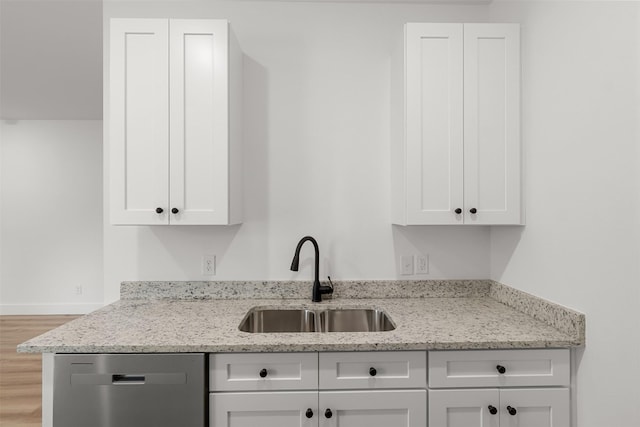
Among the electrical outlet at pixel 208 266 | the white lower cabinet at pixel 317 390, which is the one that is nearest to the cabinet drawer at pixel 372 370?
the white lower cabinet at pixel 317 390

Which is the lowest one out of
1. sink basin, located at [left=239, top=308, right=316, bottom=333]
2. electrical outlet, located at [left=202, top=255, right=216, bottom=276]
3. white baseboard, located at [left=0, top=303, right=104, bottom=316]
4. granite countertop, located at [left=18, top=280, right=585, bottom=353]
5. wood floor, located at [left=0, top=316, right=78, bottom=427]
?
wood floor, located at [left=0, top=316, right=78, bottom=427]

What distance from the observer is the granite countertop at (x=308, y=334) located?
4.61 feet

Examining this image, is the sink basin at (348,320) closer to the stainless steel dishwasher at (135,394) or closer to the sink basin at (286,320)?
the sink basin at (286,320)

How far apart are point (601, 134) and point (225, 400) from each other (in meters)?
1.64

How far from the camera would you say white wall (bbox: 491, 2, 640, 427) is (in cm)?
A: 122

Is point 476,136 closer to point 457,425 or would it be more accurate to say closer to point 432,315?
point 432,315

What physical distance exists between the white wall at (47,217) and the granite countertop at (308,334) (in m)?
3.81

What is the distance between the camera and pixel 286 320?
1987mm

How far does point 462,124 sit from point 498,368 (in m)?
1.07

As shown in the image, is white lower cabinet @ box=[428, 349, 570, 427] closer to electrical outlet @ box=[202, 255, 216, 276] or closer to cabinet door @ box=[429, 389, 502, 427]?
cabinet door @ box=[429, 389, 502, 427]

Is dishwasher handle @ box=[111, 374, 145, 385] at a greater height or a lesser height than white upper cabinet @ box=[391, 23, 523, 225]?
lesser

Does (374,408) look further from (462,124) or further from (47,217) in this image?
(47,217)

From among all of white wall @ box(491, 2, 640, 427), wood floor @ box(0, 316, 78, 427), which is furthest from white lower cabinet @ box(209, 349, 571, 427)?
wood floor @ box(0, 316, 78, 427)

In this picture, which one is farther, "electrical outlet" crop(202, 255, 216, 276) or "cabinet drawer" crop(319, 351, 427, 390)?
"electrical outlet" crop(202, 255, 216, 276)
